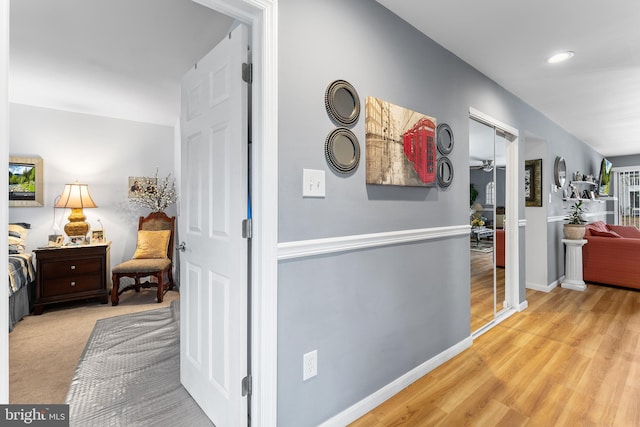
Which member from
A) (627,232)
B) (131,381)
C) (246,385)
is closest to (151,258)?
(131,381)

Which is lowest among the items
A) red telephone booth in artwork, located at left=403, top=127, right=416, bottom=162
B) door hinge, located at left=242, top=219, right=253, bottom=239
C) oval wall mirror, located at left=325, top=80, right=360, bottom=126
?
door hinge, located at left=242, top=219, right=253, bottom=239

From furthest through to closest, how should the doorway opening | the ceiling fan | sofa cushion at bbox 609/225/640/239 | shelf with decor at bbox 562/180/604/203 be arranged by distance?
sofa cushion at bbox 609/225/640/239, shelf with decor at bbox 562/180/604/203, the ceiling fan, the doorway opening

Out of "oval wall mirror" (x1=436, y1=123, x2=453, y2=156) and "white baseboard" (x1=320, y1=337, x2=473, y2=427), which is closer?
"white baseboard" (x1=320, y1=337, x2=473, y2=427)

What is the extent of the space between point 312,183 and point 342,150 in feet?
0.93

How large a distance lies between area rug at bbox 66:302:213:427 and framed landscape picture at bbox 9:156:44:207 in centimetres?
194

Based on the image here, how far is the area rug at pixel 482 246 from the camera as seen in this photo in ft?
8.87

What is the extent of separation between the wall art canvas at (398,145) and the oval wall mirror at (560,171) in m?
3.37

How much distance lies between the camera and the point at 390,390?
74.2 inches

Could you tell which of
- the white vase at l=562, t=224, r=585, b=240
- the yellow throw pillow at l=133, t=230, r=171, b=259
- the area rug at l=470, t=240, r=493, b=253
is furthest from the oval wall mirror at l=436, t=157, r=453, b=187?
the yellow throw pillow at l=133, t=230, r=171, b=259

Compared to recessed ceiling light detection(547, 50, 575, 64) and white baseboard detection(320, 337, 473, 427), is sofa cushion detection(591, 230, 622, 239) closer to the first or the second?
recessed ceiling light detection(547, 50, 575, 64)

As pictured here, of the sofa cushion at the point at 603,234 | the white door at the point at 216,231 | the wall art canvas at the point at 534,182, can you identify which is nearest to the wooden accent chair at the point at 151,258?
the white door at the point at 216,231

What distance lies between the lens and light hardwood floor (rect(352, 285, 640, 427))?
1.71 meters

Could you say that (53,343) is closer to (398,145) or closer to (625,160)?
(398,145)

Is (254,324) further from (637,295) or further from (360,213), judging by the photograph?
(637,295)
